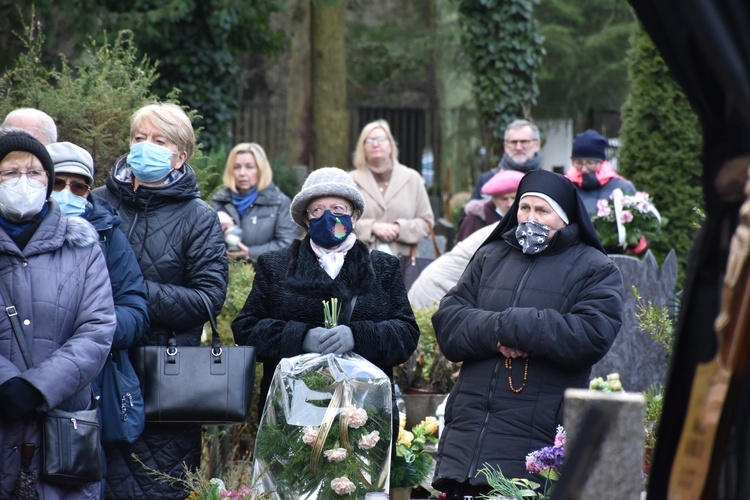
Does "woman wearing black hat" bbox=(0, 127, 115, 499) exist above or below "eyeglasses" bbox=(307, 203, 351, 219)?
below

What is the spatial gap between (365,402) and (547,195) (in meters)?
1.31

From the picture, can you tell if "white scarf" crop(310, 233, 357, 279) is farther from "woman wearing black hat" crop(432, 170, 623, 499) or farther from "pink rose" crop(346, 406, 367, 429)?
A: "pink rose" crop(346, 406, 367, 429)

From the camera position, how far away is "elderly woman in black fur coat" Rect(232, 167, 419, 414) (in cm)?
512

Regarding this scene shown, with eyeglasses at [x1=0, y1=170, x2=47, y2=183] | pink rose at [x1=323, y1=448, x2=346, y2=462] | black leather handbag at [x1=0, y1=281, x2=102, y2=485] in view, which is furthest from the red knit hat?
black leather handbag at [x1=0, y1=281, x2=102, y2=485]

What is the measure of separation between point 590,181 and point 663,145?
2.83 metres

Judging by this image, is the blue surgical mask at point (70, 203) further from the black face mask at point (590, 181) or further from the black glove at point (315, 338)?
the black face mask at point (590, 181)

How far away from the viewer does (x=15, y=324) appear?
14.9 ft

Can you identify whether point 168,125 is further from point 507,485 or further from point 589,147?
point 589,147

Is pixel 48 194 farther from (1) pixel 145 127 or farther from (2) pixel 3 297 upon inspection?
(1) pixel 145 127

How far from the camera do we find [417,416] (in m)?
7.46

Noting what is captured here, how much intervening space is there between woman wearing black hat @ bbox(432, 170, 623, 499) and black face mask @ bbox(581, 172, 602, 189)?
3856mm

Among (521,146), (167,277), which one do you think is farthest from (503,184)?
(167,277)

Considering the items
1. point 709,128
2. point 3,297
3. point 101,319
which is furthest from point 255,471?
point 709,128

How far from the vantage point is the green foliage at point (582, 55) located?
24656 millimetres
